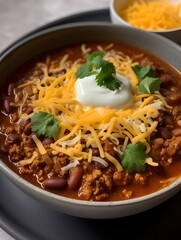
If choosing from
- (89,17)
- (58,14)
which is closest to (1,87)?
(89,17)

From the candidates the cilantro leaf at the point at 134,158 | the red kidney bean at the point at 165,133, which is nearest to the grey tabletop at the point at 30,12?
the red kidney bean at the point at 165,133

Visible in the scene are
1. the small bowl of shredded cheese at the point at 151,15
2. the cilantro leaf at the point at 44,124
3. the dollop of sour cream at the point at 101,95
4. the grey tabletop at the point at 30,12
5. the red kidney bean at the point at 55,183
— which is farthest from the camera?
the grey tabletop at the point at 30,12

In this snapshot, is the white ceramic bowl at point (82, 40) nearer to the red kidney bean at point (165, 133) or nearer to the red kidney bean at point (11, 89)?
the red kidney bean at point (11, 89)

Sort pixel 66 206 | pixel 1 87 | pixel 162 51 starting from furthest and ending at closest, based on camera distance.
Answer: pixel 162 51 → pixel 1 87 → pixel 66 206

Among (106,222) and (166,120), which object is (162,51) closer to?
Answer: (166,120)

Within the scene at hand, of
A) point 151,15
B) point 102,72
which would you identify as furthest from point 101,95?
point 151,15

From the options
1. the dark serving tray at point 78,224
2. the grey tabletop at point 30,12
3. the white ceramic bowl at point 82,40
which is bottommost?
the dark serving tray at point 78,224

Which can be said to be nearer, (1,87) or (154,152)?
(154,152)
